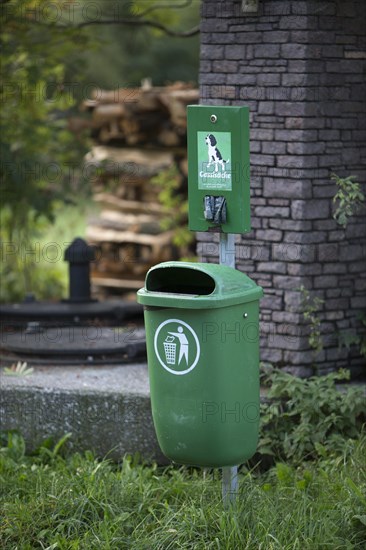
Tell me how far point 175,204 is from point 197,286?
18.3ft

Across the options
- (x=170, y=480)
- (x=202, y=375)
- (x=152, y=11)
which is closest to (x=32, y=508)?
(x=170, y=480)

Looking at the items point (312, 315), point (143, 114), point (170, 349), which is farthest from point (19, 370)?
point (143, 114)

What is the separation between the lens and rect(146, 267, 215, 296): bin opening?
4762 millimetres

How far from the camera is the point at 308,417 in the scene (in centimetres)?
569

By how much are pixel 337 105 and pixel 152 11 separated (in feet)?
10.5

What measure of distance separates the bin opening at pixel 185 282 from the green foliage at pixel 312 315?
122cm

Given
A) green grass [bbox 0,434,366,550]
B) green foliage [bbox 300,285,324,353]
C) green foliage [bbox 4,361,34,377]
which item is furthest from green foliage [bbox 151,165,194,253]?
green grass [bbox 0,434,366,550]

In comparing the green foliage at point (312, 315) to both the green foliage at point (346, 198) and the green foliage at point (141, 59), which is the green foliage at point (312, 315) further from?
the green foliage at point (141, 59)

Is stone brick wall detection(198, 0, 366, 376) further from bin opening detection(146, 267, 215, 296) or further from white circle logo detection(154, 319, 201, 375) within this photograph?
white circle logo detection(154, 319, 201, 375)

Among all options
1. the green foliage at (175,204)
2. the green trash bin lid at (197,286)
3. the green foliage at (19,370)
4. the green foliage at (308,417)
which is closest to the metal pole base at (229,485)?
the green trash bin lid at (197,286)

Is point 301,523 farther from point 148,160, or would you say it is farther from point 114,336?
point 148,160

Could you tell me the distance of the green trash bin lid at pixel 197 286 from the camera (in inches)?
172

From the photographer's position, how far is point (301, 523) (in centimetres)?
445

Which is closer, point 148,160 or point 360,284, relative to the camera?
point 360,284
